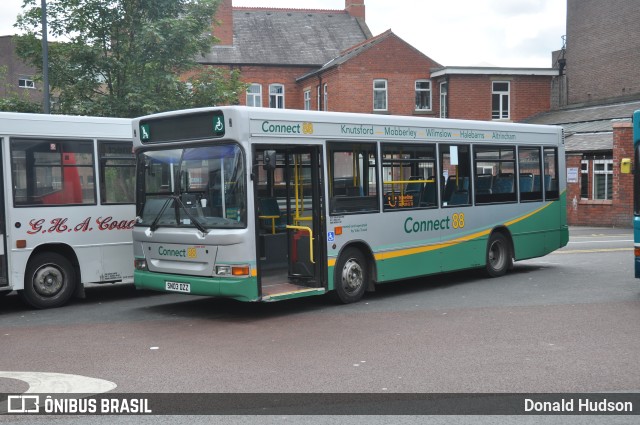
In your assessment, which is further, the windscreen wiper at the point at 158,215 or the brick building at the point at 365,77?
the brick building at the point at 365,77

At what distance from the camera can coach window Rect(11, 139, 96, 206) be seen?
12000 mm

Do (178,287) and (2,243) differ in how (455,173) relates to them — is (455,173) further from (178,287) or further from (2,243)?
(2,243)

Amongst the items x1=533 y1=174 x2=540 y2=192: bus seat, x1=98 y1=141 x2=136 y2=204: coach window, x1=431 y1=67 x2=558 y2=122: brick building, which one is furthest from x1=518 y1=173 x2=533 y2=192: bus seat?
x1=431 y1=67 x2=558 y2=122: brick building

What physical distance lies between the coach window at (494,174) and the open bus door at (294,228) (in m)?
4.13

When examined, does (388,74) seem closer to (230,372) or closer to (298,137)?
(298,137)

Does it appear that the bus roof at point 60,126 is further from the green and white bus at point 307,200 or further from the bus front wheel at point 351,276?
the bus front wheel at point 351,276

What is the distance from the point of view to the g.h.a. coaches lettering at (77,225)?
12.2m

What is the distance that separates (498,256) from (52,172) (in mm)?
8308

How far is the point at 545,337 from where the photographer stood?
949cm

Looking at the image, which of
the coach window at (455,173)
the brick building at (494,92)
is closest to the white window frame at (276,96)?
the brick building at (494,92)

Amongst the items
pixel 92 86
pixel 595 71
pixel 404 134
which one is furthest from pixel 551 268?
pixel 595 71

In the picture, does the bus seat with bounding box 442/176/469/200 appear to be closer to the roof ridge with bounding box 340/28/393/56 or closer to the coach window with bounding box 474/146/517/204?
the coach window with bounding box 474/146/517/204

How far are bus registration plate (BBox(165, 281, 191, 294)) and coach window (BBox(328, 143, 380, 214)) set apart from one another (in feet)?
7.76

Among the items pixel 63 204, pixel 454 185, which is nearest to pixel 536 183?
pixel 454 185
